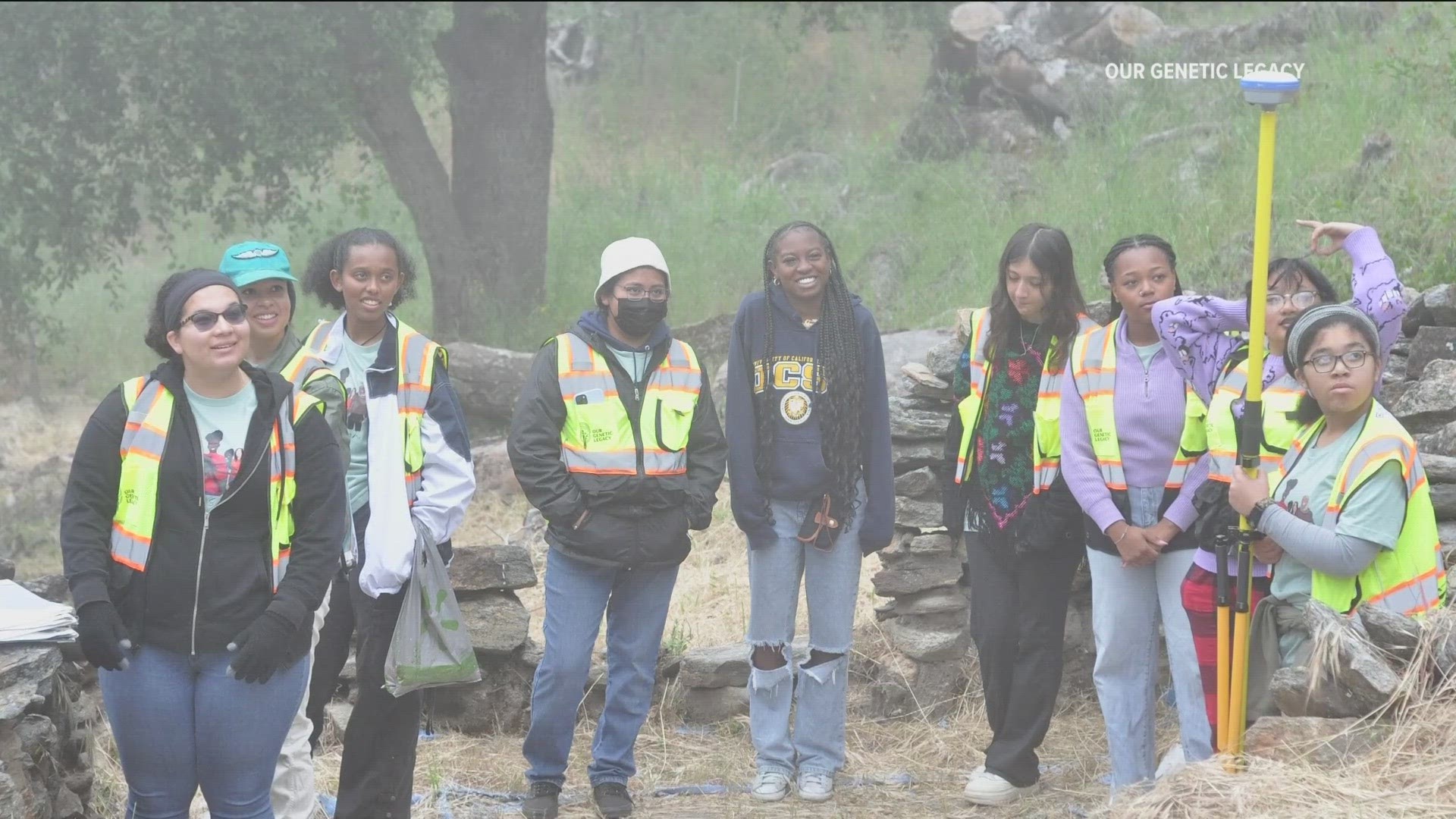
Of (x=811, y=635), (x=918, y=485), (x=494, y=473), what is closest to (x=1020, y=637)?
(x=811, y=635)

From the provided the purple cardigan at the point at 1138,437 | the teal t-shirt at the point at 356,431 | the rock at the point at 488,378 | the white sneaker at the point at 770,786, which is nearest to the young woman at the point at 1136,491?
the purple cardigan at the point at 1138,437

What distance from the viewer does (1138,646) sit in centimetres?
489

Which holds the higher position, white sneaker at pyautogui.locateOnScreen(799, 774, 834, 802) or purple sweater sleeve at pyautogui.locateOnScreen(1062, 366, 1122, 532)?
purple sweater sleeve at pyautogui.locateOnScreen(1062, 366, 1122, 532)

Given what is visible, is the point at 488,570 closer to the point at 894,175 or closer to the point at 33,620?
the point at 33,620

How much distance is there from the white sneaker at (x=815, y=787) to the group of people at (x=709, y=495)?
0.02 meters

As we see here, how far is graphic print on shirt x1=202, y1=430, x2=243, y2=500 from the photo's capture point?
3807 mm

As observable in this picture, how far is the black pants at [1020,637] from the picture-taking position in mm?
5270

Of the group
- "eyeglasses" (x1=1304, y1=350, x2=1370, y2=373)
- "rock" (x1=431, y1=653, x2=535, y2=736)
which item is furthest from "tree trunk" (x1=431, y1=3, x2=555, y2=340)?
"eyeglasses" (x1=1304, y1=350, x2=1370, y2=373)

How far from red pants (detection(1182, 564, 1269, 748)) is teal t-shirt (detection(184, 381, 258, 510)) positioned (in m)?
2.72

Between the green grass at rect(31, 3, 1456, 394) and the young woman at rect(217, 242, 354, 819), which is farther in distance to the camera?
the green grass at rect(31, 3, 1456, 394)

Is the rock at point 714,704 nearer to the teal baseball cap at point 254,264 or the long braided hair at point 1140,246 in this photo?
the long braided hair at point 1140,246

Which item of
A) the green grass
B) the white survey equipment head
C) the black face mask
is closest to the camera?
the white survey equipment head

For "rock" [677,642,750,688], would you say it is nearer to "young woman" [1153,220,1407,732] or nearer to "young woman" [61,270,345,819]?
"young woman" [1153,220,1407,732]

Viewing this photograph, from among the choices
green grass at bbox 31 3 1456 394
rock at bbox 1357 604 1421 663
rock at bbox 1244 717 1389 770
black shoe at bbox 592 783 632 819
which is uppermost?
green grass at bbox 31 3 1456 394
